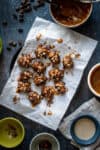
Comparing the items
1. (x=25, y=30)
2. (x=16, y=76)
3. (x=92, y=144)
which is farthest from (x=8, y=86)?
(x=92, y=144)

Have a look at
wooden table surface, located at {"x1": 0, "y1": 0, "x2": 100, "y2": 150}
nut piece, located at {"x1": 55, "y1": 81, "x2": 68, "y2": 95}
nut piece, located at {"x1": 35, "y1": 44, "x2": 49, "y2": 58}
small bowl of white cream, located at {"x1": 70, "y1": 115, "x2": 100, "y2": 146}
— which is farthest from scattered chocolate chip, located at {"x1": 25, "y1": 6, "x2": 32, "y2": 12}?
small bowl of white cream, located at {"x1": 70, "y1": 115, "x2": 100, "y2": 146}

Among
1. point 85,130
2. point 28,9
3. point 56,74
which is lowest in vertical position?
point 85,130

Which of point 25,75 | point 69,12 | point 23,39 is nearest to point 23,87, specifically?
point 25,75

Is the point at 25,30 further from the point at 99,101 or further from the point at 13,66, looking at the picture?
the point at 99,101

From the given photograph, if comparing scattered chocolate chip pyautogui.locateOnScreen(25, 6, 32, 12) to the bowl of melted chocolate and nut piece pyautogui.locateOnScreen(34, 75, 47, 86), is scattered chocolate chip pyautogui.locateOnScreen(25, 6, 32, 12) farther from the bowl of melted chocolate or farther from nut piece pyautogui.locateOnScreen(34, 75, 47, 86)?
nut piece pyautogui.locateOnScreen(34, 75, 47, 86)

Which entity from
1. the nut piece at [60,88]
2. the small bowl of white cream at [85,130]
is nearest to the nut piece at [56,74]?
the nut piece at [60,88]

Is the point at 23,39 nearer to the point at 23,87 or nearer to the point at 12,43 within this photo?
the point at 12,43
